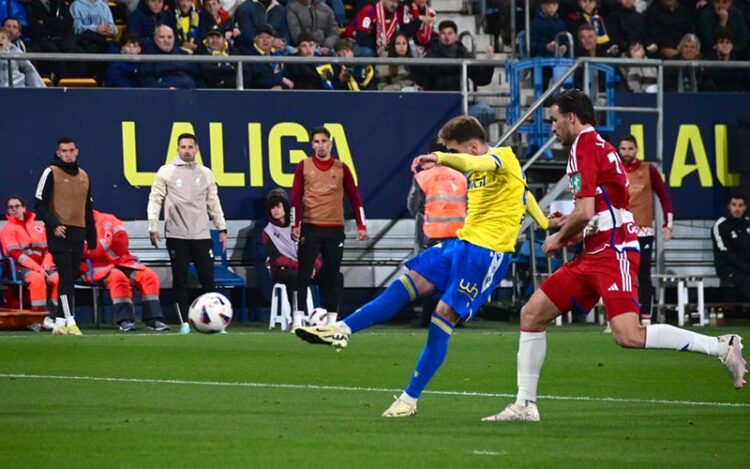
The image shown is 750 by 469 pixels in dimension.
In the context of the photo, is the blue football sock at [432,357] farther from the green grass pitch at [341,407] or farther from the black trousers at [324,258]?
the black trousers at [324,258]

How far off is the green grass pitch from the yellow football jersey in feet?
3.79

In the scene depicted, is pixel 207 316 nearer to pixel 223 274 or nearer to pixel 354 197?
pixel 354 197

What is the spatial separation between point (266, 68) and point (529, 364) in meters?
13.5

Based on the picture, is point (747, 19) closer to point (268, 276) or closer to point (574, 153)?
point (268, 276)

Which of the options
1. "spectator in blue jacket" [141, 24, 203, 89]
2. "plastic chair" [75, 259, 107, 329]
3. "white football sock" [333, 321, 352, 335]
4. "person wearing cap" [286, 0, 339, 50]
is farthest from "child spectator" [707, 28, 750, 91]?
"white football sock" [333, 321, 352, 335]

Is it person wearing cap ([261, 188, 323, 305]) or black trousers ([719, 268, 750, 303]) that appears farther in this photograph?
black trousers ([719, 268, 750, 303])

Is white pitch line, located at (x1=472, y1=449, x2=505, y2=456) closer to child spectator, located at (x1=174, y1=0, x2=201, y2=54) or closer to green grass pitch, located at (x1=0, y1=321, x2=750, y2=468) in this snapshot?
green grass pitch, located at (x1=0, y1=321, x2=750, y2=468)

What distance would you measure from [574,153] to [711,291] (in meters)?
15.2

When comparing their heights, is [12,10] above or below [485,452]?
above

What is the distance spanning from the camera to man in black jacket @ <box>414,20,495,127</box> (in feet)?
76.7

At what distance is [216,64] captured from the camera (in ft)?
73.8

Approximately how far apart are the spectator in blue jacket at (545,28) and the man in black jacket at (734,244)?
142 inches

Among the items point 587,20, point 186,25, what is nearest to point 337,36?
point 186,25

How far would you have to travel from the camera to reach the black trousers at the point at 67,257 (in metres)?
19.1
